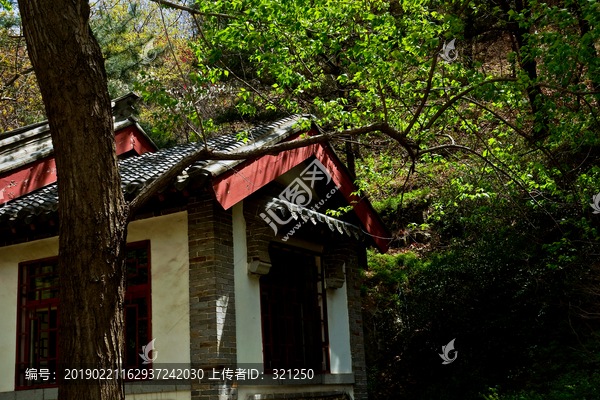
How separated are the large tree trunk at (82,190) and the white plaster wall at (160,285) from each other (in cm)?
270

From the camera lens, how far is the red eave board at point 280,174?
6.47 m

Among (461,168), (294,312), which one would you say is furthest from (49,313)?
(461,168)

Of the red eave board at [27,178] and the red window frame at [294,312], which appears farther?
the red eave board at [27,178]

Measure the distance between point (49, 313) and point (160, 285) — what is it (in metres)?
1.92

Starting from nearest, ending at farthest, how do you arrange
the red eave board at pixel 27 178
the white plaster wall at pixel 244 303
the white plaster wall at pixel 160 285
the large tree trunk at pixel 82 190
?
the large tree trunk at pixel 82 190 < the white plaster wall at pixel 160 285 < the white plaster wall at pixel 244 303 < the red eave board at pixel 27 178

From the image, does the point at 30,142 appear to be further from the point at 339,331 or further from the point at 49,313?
the point at 339,331

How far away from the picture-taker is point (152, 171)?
7211mm

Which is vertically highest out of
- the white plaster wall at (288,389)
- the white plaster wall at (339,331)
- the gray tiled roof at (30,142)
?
the gray tiled roof at (30,142)

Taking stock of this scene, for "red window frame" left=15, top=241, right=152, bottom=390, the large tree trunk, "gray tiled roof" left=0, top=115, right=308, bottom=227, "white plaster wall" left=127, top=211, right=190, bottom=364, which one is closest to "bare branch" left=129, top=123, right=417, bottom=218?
the large tree trunk

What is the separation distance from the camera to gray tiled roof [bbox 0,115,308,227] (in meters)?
6.21

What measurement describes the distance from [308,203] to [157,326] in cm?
335

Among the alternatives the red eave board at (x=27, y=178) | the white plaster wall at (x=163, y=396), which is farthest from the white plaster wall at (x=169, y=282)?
the red eave board at (x=27, y=178)

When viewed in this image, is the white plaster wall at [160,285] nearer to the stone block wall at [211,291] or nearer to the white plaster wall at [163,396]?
the white plaster wall at [163,396]

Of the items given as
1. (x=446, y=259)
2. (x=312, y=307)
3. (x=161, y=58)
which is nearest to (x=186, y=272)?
(x=312, y=307)
